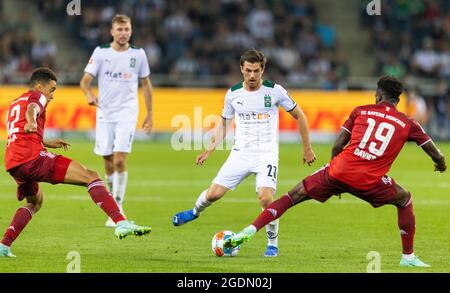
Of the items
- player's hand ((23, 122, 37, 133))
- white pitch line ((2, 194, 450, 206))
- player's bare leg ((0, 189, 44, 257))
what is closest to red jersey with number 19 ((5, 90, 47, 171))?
player's hand ((23, 122, 37, 133))

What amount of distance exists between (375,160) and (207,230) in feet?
12.1

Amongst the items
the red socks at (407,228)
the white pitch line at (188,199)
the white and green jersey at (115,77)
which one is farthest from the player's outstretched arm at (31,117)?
the white pitch line at (188,199)

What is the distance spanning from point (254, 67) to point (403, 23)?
23.0m

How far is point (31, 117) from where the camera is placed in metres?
10.3

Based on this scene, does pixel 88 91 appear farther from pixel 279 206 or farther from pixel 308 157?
pixel 279 206

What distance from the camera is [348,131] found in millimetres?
10406

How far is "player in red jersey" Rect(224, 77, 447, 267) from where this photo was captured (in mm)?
10195

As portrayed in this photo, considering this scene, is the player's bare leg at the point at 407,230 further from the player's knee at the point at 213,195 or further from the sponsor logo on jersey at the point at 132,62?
Result: the sponsor logo on jersey at the point at 132,62

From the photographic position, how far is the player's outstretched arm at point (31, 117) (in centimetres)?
1016

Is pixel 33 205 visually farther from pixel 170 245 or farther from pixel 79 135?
pixel 79 135

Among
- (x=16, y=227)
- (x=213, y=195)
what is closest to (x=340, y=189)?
(x=213, y=195)

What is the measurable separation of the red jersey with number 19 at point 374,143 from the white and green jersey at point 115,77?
4784mm
